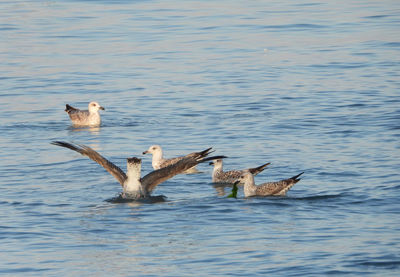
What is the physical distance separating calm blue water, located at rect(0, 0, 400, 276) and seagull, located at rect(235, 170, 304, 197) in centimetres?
20

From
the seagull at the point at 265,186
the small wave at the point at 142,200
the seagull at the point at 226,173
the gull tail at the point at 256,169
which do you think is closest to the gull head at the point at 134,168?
the small wave at the point at 142,200

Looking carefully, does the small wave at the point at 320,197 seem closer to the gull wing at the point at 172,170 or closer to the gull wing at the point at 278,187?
the gull wing at the point at 278,187

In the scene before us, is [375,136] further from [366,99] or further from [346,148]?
[366,99]

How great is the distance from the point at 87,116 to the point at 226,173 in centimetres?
655

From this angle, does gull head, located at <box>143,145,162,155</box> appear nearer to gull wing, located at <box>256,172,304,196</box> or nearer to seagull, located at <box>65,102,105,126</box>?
gull wing, located at <box>256,172,304,196</box>

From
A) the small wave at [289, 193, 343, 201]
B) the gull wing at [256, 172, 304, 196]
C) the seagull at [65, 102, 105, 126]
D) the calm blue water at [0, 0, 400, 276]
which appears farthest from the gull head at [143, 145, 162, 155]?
the seagull at [65, 102, 105, 126]

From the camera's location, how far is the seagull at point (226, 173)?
1775 centimetres

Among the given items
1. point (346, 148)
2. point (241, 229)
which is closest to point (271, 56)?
point (346, 148)

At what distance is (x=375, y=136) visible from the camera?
2081 centimetres

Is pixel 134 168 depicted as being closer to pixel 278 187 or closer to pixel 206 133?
pixel 278 187

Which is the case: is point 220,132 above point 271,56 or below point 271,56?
below

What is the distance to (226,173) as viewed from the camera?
1808 centimetres

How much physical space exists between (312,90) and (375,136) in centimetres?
591

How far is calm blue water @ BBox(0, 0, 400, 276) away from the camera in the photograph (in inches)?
532
